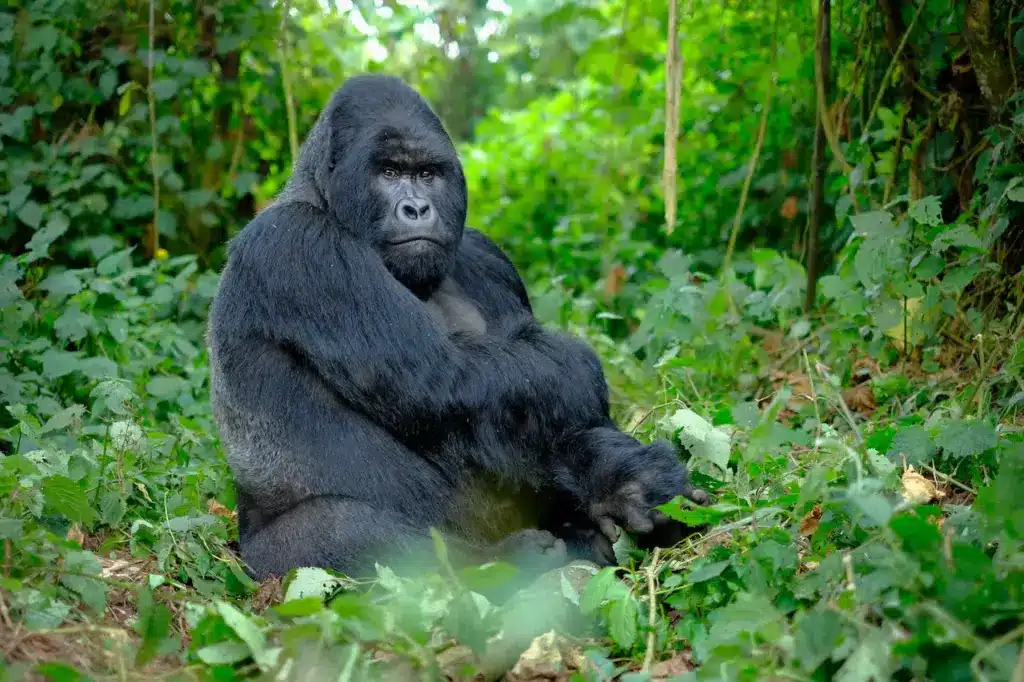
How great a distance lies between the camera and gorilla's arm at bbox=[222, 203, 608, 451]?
141 inches

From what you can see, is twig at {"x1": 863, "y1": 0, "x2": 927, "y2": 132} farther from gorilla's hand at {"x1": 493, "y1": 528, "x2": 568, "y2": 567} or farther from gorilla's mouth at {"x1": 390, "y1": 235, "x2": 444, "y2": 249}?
gorilla's hand at {"x1": 493, "y1": 528, "x2": 568, "y2": 567}

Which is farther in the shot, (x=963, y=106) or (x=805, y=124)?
(x=805, y=124)

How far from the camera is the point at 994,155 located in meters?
4.67

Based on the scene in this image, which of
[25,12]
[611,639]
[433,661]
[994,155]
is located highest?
[25,12]

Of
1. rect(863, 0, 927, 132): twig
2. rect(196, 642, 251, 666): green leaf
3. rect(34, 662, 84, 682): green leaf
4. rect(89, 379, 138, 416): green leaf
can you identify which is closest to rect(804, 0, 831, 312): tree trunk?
rect(863, 0, 927, 132): twig

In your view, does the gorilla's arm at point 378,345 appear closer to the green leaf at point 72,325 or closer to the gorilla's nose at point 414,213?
the gorilla's nose at point 414,213

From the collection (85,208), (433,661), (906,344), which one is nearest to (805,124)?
(906,344)

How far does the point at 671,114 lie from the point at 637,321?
3111 mm

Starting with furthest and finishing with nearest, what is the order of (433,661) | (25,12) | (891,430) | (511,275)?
(25,12), (511,275), (891,430), (433,661)

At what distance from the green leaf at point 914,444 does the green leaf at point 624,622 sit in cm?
117

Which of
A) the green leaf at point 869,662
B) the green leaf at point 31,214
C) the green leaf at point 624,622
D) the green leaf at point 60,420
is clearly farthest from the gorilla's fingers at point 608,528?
the green leaf at point 31,214

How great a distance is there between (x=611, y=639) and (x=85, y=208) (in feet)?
15.9

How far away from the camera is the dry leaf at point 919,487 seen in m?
3.66

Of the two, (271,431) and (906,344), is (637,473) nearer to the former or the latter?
(271,431)
